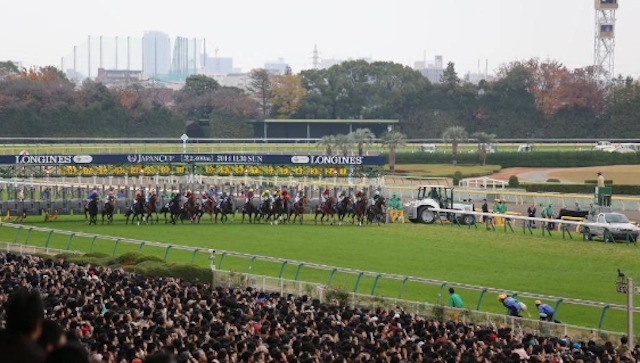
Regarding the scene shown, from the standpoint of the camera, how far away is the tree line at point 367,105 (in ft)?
274

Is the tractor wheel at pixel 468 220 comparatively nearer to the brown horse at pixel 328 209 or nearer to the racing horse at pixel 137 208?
the brown horse at pixel 328 209

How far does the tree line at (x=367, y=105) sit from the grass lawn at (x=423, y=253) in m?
45.7

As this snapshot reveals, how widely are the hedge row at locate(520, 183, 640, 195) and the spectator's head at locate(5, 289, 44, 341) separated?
5088cm

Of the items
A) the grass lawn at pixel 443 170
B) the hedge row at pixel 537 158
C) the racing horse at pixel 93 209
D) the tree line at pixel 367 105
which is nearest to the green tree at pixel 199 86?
the tree line at pixel 367 105

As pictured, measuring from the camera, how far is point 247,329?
14477mm

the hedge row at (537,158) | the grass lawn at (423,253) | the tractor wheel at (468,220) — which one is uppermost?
the hedge row at (537,158)

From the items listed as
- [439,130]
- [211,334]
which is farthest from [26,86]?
[211,334]

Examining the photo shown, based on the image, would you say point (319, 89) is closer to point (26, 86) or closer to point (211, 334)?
point (26, 86)

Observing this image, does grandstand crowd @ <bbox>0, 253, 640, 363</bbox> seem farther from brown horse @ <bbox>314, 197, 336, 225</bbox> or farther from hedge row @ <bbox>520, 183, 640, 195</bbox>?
hedge row @ <bbox>520, 183, 640, 195</bbox>

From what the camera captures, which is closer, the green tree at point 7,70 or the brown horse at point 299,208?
the brown horse at point 299,208

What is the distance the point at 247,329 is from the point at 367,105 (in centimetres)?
7952

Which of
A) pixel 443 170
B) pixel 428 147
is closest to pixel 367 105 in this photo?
pixel 428 147

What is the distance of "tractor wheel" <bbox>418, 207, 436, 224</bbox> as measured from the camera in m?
39.3

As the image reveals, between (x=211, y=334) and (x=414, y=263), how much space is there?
14761mm
